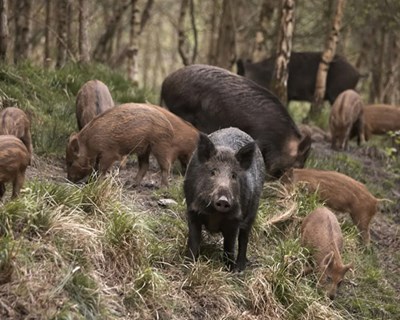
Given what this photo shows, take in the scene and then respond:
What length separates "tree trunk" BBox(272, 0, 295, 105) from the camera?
13.8 metres

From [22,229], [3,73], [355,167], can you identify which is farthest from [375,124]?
[22,229]

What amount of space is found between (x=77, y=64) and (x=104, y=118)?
4459 millimetres

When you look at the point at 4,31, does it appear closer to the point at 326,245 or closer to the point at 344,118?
the point at 344,118

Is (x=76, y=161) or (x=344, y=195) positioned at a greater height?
(x=76, y=161)

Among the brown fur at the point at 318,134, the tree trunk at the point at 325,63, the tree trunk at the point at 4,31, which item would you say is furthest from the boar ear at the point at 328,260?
the tree trunk at the point at 325,63

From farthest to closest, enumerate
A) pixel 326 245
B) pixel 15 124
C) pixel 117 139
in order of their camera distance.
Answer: pixel 117 139
pixel 15 124
pixel 326 245

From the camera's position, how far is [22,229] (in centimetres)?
682

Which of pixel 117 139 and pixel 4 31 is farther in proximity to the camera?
pixel 4 31

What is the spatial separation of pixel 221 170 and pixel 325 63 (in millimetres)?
9386

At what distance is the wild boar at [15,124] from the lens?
8.94m

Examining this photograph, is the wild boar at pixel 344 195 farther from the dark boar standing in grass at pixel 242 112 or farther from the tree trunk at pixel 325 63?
the tree trunk at pixel 325 63

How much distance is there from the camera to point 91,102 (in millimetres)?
10648

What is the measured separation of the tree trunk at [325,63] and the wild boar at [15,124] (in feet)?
25.8

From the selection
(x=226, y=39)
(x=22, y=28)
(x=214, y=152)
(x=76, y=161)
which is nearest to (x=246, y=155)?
(x=214, y=152)
